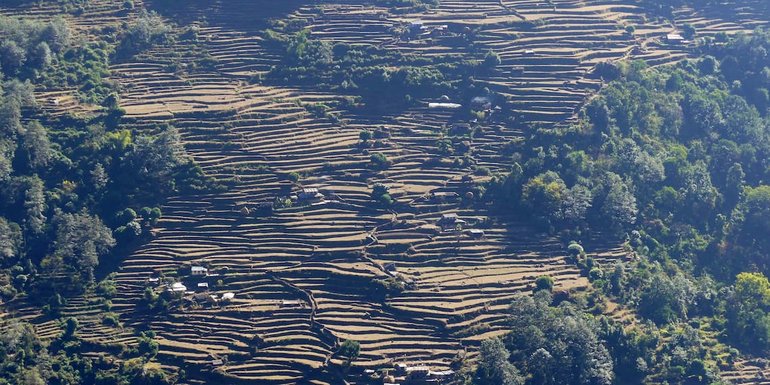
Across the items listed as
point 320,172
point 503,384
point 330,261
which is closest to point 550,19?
point 320,172

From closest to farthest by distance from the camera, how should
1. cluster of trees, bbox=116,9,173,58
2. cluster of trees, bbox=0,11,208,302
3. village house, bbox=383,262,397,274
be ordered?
1. cluster of trees, bbox=0,11,208,302
2. village house, bbox=383,262,397,274
3. cluster of trees, bbox=116,9,173,58

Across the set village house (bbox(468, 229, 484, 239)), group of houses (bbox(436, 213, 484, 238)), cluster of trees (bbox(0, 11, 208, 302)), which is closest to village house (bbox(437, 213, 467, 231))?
group of houses (bbox(436, 213, 484, 238))

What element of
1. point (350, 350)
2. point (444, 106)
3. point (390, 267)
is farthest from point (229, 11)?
point (350, 350)

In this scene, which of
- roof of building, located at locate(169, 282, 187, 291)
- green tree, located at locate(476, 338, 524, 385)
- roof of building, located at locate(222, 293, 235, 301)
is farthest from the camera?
roof of building, located at locate(169, 282, 187, 291)

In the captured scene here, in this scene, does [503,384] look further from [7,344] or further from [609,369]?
[7,344]

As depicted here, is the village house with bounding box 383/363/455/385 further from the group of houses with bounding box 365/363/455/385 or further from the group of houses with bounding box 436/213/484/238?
the group of houses with bounding box 436/213/484/238

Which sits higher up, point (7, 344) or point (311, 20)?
point (311, 20)
